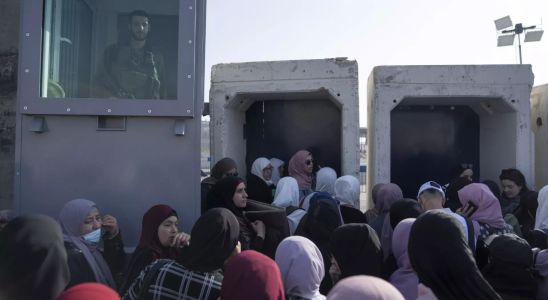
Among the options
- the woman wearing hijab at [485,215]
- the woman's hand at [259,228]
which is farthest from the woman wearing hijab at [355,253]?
the woman wearing hijab at [485,215]

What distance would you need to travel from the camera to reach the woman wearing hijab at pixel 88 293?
120 centimetres

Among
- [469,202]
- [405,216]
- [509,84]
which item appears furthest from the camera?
[509,84]

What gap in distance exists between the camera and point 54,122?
2.72m

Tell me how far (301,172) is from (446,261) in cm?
316

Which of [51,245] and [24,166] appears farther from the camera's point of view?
[24,166]

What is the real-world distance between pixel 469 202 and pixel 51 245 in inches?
110

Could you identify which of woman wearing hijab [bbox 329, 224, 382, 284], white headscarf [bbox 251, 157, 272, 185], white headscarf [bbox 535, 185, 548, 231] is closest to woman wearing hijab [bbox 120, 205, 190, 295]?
woman wearing hijab [bbox 329, 224, 382, 284]

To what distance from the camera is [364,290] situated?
48.3 inches

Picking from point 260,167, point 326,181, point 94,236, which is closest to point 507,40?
point 326,181

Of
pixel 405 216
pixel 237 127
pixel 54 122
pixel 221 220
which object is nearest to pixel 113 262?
pixel 54 122

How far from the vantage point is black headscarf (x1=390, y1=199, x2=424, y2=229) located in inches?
113

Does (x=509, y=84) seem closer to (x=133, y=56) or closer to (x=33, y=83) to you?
(x=133, y=56)

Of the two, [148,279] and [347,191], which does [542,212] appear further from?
[148,279]

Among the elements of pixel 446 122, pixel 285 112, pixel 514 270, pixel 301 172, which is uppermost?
pixel 285 112
